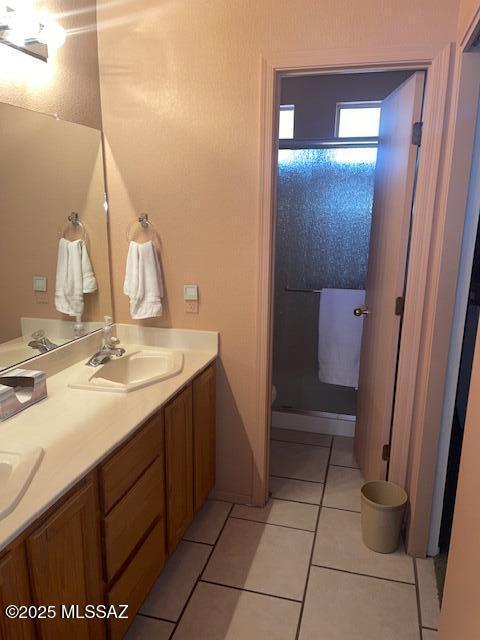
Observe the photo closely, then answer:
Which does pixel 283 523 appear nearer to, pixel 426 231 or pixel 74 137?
pixel 426 231

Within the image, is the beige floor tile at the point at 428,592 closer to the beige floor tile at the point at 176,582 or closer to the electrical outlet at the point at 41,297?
→ the beige floor tile at the point at 176,582

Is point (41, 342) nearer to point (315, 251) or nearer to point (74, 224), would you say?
point (74, 224)

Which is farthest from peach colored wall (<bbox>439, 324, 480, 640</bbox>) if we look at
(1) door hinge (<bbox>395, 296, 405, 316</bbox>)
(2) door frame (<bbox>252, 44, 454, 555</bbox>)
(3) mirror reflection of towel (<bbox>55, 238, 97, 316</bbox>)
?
(3) mirror reflection of towel (<bbox>55, 238, 97, 316</bbox>)

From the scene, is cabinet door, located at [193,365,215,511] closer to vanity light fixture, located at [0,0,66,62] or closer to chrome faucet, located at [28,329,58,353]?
chrome faucet, located at [28,329,58,353]

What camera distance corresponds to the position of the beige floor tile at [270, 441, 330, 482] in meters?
2.69

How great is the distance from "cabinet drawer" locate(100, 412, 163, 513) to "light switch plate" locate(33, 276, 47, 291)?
758mm

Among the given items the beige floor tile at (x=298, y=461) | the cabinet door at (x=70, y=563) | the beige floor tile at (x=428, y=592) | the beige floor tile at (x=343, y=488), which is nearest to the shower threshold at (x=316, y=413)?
the beige floor tile at (x=298, y=461)

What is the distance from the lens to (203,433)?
7.07 feet

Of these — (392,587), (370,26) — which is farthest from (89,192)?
(392,587)

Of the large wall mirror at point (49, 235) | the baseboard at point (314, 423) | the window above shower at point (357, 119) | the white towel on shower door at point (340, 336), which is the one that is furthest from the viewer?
the window above shower at point (357, 119)

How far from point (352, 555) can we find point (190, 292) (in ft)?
4.73

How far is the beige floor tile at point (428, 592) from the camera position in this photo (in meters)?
1.73

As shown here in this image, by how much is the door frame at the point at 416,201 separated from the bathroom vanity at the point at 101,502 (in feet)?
1.44

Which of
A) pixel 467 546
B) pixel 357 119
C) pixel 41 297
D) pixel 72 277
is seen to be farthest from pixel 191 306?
pixel 357 119
